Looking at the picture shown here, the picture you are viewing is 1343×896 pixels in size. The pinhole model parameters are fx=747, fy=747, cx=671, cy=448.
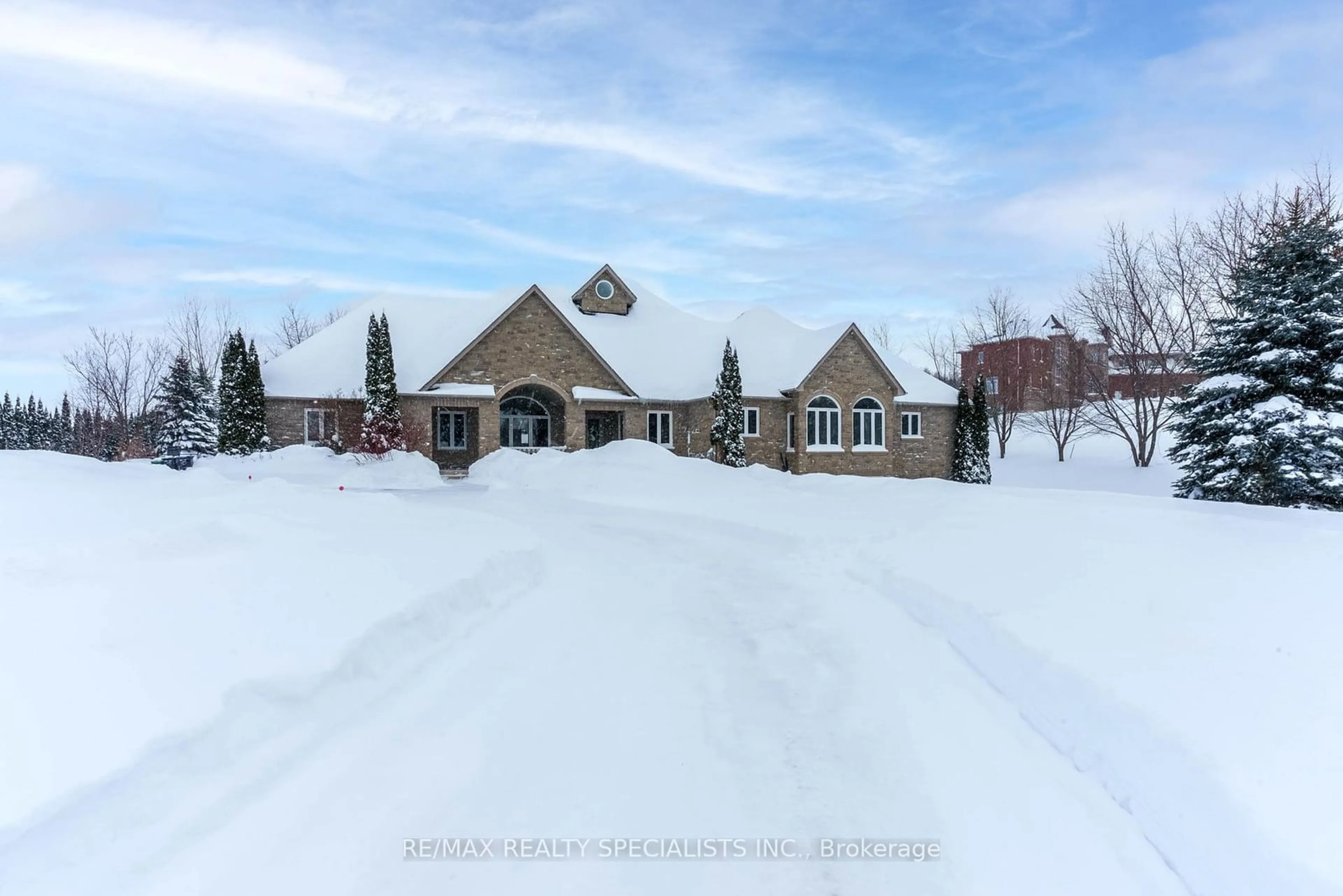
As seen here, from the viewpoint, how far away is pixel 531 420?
1275 inches

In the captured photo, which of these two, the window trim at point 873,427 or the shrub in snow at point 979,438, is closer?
the window trim at point 873,427

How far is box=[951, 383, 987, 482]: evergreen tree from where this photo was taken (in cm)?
3297

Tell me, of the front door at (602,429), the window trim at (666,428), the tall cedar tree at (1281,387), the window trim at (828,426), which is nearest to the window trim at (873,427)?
the window trim at (828,426)

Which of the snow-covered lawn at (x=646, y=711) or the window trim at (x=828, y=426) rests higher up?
the window trim at (x=828, y=426)

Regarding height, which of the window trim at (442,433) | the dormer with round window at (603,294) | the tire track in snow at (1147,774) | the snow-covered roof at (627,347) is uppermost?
the dormer with round window at (603,294)

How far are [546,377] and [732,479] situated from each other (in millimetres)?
12240

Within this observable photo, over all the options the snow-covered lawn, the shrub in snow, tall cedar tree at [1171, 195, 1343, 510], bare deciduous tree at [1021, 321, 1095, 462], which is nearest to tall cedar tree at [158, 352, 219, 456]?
the snow-covered lawn

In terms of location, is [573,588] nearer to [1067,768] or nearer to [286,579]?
[286,579]

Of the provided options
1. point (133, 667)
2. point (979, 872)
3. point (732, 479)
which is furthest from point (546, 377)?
point (979, 872)

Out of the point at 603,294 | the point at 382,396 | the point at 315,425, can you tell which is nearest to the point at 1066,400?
the point at 603,294

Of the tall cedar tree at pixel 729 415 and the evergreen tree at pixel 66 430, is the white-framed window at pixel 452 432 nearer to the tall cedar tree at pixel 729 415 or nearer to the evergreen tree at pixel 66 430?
the tall cedar tree at pixel 729 415

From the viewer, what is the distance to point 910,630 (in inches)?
283

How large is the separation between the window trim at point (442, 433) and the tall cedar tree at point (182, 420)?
9191 millimetres

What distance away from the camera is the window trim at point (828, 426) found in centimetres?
3130
